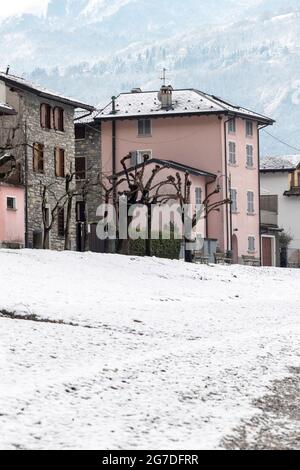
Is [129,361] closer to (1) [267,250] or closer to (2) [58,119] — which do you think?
(2) [58,119]

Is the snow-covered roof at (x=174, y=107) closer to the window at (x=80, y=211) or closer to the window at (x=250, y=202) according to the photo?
the window at (x=250, y=202)

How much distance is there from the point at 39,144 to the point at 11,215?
25.4ft

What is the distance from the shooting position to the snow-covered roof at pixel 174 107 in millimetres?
76688

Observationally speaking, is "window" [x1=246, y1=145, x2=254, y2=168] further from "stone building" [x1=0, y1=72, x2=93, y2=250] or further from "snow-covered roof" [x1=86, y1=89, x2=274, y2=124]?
"stone building" [x1=0, y1=72, x2=93, y2=250]

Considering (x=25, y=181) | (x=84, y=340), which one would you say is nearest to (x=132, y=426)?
(x=84, y=340)

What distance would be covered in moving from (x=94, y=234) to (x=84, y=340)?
49.4 metres

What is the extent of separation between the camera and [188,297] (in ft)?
108

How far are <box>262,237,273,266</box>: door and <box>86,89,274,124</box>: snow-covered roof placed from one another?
9883 millimetres

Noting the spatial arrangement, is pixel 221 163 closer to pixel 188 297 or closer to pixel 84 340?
pixel 188 297

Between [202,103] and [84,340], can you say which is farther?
[202,103]

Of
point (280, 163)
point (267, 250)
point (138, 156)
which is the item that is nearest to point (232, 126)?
point (138, 156)

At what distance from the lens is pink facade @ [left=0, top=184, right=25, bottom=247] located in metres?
57.8

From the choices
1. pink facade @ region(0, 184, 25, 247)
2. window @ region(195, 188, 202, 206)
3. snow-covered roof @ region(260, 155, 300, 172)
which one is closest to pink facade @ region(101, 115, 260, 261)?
→ window @ region(195, 188, 202, 206)

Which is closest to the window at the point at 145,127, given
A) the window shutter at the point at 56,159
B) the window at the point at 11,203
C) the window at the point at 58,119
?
the window at the point at 58,119
